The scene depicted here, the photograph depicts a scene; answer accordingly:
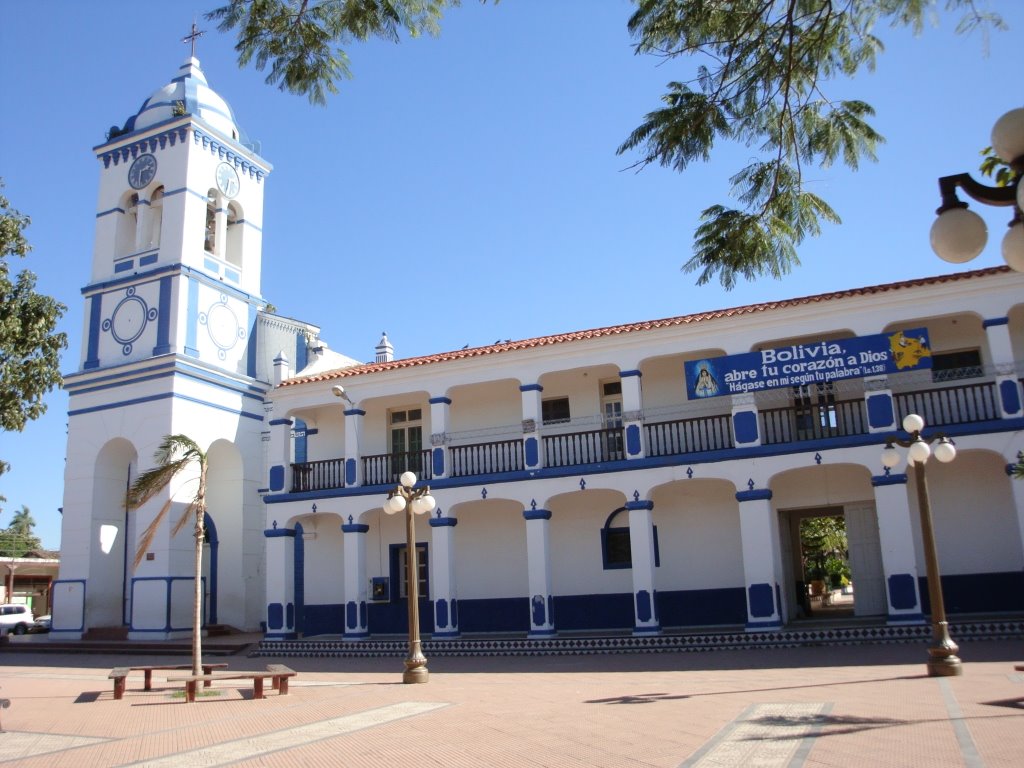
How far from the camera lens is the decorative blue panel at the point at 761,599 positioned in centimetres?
1747

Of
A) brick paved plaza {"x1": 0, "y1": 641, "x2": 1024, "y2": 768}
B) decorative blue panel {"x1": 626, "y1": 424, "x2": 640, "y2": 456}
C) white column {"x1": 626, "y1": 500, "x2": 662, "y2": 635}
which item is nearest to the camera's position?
brick paved plaza {"x1": 0, "y1": 641, "x2": 1024, "y2": 768}

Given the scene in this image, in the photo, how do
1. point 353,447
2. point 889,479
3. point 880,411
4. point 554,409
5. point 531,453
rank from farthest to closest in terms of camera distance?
point 353,447 → point 554,409 → point 531,453 → point 880,411 → point 889,479

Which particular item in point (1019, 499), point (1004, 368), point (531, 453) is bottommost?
point (1019, 499)

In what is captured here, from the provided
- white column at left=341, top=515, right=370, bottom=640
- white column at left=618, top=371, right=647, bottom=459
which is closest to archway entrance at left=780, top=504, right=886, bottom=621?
white column at left=618, top=371, right=647, bottom=459

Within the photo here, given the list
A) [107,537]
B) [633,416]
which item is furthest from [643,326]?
[107,537]

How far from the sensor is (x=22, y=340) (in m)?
16.7

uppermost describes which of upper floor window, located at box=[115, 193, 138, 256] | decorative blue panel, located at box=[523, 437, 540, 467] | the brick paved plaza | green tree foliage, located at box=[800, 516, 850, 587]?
upper floor window, located at box=[115, 193, 138, 256]

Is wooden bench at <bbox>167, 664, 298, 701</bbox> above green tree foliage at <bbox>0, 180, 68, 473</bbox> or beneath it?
beneath

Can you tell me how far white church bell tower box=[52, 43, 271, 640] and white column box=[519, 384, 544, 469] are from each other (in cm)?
974

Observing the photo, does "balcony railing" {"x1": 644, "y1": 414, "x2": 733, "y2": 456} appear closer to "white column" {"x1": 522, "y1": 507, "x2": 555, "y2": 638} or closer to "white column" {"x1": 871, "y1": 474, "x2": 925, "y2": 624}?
"white column" {"x1": 522, "y1": 507, "x2": 555, "y2": 638}

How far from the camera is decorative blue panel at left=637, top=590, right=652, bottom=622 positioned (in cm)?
1847

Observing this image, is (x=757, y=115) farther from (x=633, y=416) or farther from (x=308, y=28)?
(x=633, y=416)

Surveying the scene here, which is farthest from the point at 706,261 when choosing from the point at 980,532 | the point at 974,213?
the point at 980,532

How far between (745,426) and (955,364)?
4.57 m
